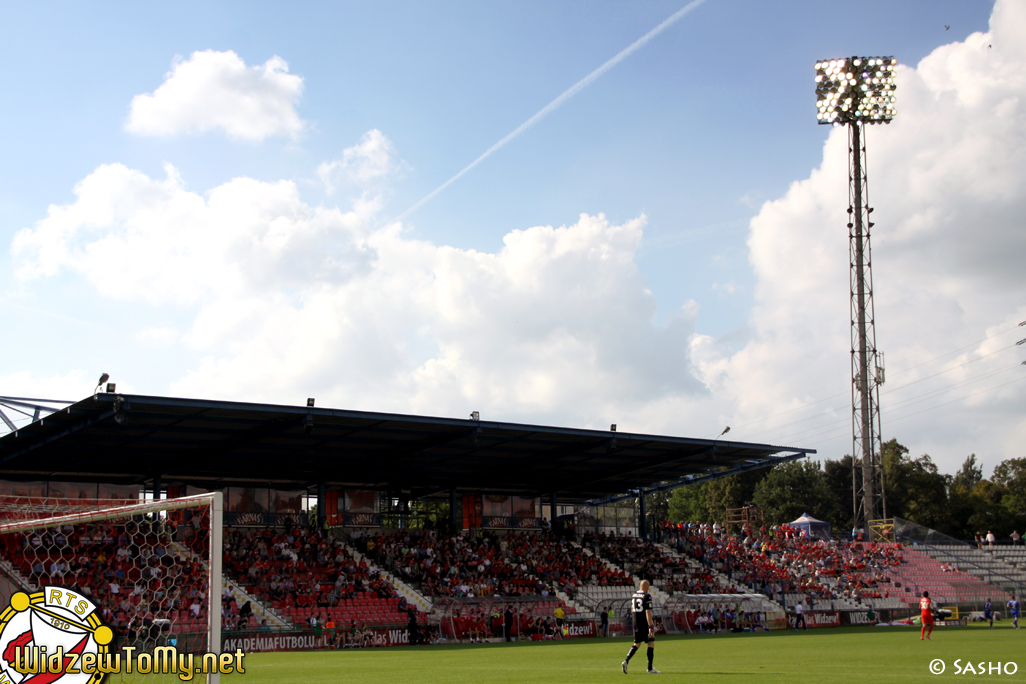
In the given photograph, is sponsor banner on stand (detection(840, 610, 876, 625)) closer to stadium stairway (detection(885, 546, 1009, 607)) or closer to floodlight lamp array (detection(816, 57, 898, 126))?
stadium stairway (detection(885, 546, 1009, 607))

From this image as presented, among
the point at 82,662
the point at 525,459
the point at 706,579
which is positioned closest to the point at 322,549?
the point at 525,459

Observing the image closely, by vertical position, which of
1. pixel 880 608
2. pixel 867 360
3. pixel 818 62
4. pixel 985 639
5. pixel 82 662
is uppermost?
pixel 818 62

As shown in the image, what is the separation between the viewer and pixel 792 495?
97250 millimetres

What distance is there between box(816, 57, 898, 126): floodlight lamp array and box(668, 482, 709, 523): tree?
5880 cm

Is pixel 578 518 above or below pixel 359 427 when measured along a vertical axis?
below

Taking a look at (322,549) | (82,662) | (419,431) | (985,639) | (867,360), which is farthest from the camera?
(867,360)

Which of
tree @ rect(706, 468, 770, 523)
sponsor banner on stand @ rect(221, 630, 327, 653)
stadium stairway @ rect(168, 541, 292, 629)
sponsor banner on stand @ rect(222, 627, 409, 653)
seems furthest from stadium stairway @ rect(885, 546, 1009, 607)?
tree @ rect(706, 468, 770, 523)

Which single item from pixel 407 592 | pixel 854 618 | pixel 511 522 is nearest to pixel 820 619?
pixel 854 618

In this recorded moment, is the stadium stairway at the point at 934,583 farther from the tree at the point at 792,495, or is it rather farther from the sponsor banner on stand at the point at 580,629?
the tree at the point at 792,495

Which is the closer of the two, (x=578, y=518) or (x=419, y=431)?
(x=419, y=431)

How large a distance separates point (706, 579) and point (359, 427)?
77.0 feet

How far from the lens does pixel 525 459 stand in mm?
46125

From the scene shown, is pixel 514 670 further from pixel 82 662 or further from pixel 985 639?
pixel 985 639

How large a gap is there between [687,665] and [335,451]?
25475 mm
